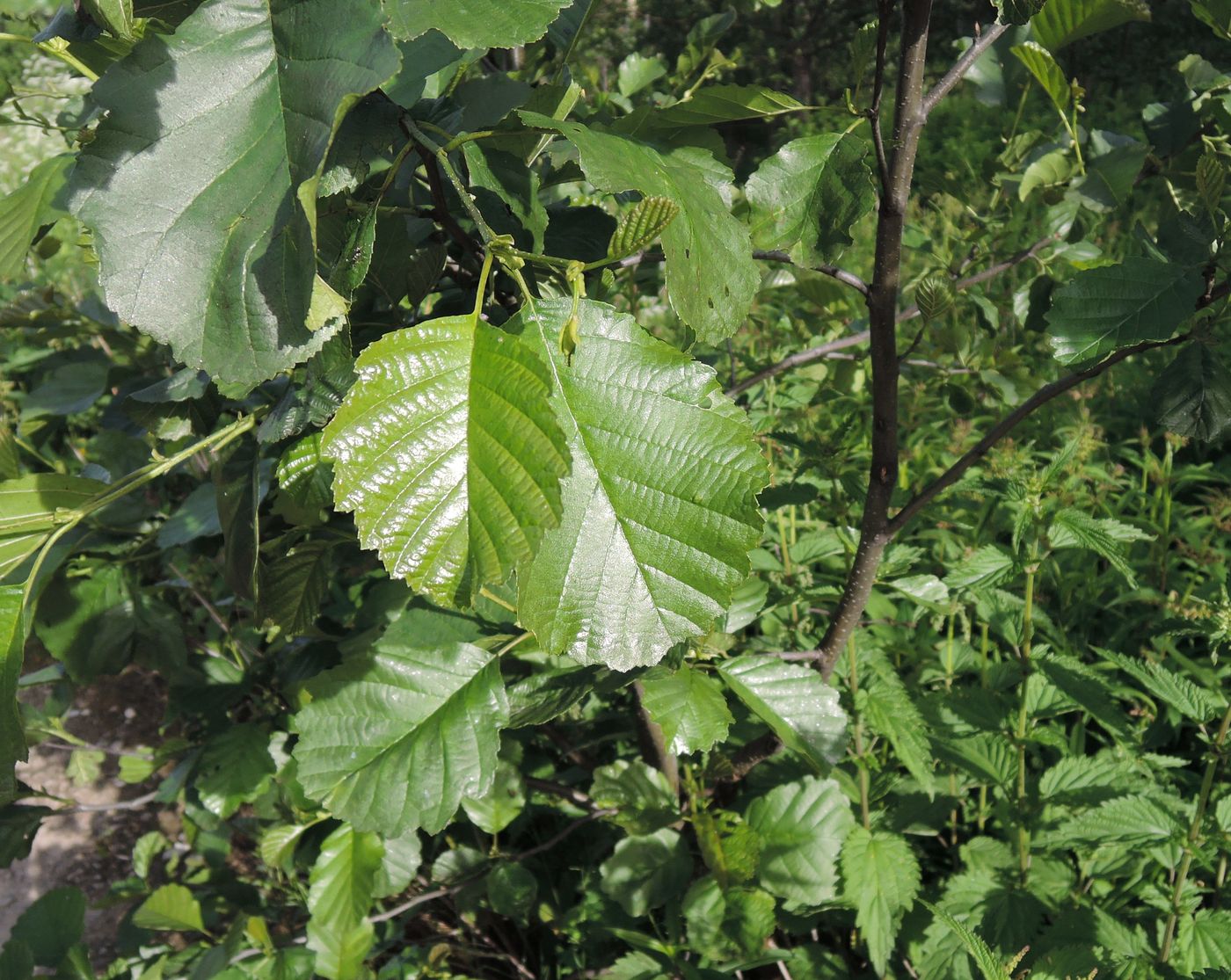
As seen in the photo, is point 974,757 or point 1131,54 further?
point 1131,54

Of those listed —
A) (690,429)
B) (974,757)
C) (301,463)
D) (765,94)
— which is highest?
(765,94)

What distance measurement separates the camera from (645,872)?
1.52m

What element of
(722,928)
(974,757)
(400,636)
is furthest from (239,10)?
(974,757)

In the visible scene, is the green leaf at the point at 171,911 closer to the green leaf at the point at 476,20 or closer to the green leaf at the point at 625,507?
the green leaf at the point at 625,507

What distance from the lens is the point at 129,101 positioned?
624 mm

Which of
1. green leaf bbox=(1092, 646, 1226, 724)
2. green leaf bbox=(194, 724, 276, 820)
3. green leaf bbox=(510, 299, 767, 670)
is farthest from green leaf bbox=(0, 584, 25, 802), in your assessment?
green leaf bbox=(1092, 646, 1226, 724)

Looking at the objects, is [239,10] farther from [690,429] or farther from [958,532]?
[958,532]

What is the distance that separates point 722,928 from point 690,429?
1.02 metres

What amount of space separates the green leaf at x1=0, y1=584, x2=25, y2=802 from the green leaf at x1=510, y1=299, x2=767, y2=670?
A: 41 cm

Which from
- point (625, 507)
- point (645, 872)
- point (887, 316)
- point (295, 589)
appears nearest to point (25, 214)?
point (295, 589)

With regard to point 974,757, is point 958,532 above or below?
below

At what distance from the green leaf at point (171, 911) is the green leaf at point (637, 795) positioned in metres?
0.76

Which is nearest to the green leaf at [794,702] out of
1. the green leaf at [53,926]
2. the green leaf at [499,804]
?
the green leaf at [499,804]

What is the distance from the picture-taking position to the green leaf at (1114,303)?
934 millimetres
